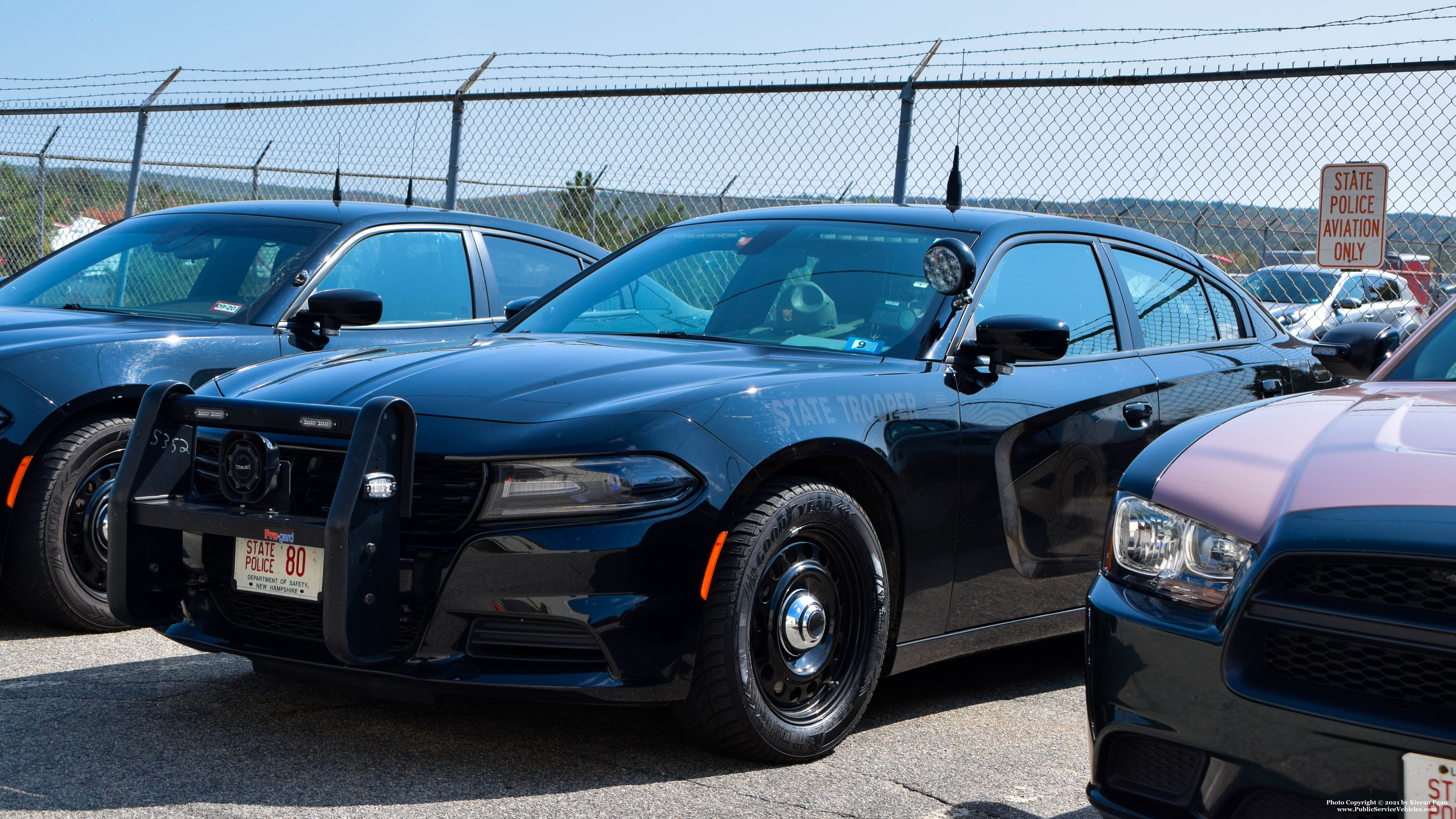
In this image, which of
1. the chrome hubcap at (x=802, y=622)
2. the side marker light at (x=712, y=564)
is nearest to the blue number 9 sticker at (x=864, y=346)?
the chrome hubcap at (x=802, y=622)

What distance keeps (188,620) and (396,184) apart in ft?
28.6

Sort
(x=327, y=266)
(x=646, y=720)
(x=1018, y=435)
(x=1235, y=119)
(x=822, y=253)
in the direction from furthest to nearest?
(x=1235, y=119), (x=327, y=266), (x=822, y=253), (x=1018, y=435), (x=646, y=720)

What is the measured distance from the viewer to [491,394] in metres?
3.38

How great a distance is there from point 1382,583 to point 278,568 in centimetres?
232

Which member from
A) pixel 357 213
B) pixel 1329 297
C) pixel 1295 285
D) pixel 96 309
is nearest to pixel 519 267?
pixel 357 213

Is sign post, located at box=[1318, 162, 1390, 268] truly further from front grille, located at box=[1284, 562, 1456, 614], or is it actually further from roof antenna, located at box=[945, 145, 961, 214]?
front grille, located at box=[1284, 562, 1456, 614]

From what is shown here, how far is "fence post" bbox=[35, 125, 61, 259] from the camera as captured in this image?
44.5 feet

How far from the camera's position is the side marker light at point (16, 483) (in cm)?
448

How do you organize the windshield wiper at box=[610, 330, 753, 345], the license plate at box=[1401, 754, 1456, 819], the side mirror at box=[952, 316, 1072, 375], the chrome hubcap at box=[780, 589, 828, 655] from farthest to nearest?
the windshield wiper at box=[610, 330, 753, 345] < the side mirror at box=[952, 316, 1072, 375] < the chrome hubcap at box=[780, 589, 828, 655] < the license plate at box=[1401, 754, 1456, 819]

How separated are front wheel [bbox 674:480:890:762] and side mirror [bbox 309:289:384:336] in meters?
2.16

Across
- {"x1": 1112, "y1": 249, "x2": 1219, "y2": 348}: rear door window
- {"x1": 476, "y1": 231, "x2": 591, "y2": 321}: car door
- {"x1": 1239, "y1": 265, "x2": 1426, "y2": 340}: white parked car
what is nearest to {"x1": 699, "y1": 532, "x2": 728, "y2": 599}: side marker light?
{"x1": 1112, "y1": 249, "x2": 1219, "y2": 348}: rear door window

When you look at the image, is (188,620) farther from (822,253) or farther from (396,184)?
(396,184)

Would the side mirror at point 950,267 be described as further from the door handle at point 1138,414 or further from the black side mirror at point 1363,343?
the black side mirror at point 1363,343

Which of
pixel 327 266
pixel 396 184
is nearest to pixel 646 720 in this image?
pixel 327 266
